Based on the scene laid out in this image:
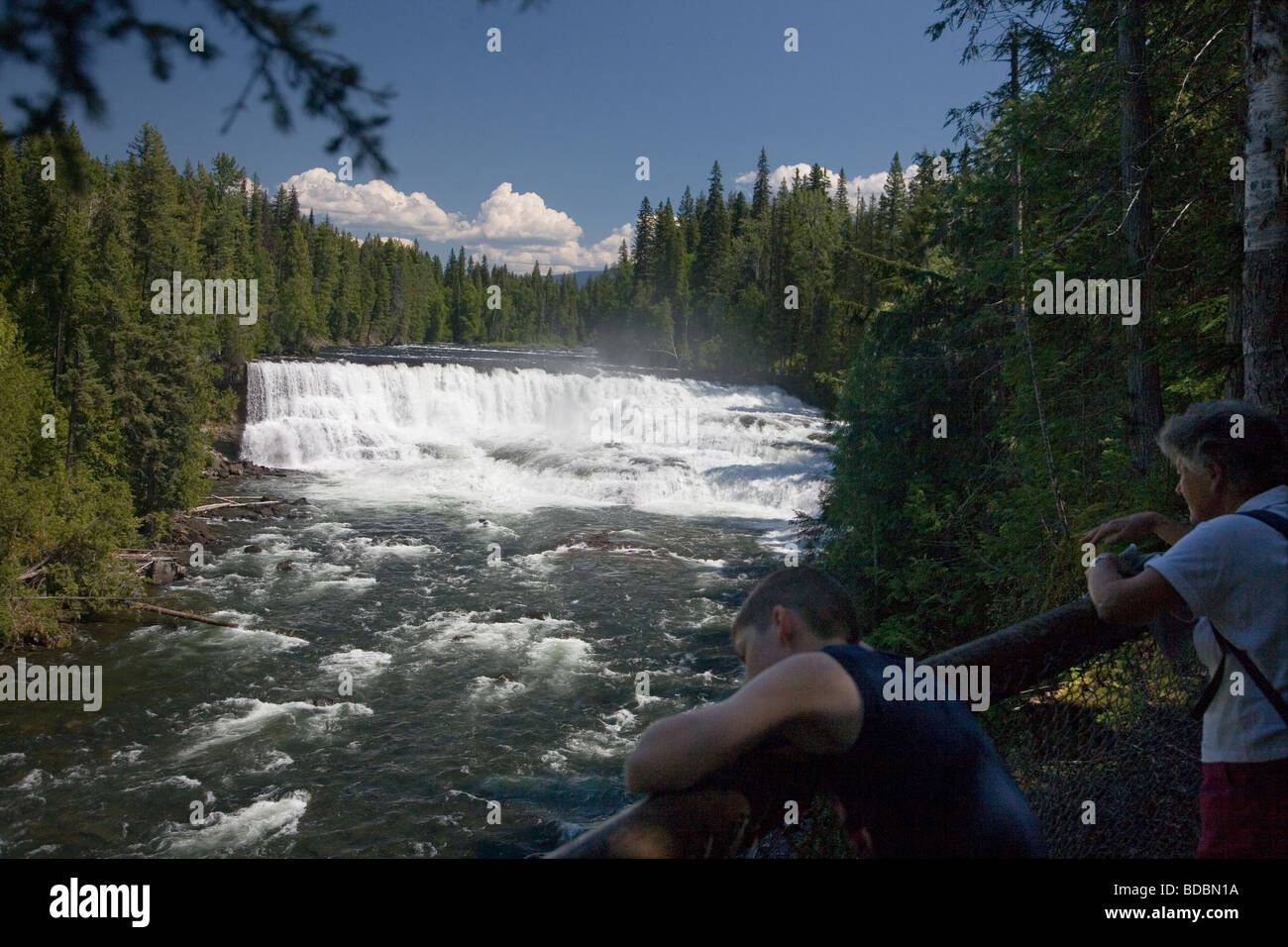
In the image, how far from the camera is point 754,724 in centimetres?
160

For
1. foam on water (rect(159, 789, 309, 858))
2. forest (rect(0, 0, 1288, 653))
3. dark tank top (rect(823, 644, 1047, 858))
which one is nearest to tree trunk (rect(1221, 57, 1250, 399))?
forest (rect(0, 0, 1288, 653))

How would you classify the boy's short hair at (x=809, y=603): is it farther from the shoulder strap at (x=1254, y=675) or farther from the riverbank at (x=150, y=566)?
the riverbank at (x=150, y=566)

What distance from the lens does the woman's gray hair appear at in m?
2.51

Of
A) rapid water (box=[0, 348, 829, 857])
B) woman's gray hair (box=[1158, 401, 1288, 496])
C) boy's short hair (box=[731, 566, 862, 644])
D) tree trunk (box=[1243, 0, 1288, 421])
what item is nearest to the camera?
boy's short hair (box=[731, 566, 862, 644])

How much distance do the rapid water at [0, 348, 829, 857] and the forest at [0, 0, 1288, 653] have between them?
3.42 metres

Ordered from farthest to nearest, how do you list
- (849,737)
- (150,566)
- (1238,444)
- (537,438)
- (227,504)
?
(537,438) < (227,504) < (150,566) < (1238,444) < (849,737)

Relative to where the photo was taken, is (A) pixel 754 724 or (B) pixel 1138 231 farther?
(B) pixel 1138 231

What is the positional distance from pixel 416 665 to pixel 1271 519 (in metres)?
15.6

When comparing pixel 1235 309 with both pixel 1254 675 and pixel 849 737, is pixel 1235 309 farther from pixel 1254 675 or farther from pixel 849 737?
pixel 849 737

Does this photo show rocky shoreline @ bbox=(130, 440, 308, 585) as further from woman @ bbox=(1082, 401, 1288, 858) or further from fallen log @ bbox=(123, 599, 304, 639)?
woman @ bbox=(1082, 401, 1288, 858)

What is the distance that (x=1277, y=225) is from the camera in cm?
459

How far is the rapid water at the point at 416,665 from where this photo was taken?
11.4 m

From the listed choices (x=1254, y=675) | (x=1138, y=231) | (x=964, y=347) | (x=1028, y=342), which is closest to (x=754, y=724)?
(x=1254, y=675)
